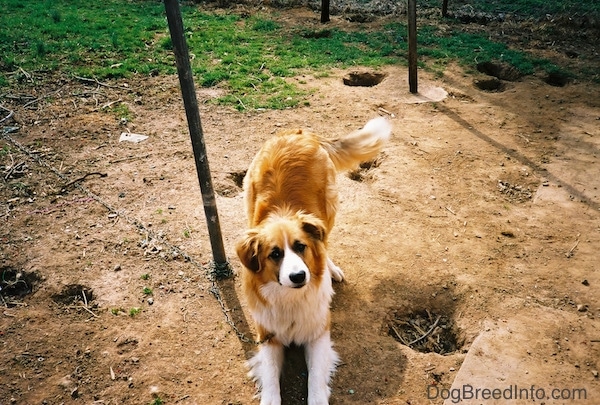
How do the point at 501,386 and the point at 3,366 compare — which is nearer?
the point at 501,386

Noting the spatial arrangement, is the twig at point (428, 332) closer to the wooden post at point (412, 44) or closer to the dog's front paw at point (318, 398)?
the dog's front paw at point (318, 398)

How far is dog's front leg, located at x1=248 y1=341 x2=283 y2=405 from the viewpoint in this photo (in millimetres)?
3180

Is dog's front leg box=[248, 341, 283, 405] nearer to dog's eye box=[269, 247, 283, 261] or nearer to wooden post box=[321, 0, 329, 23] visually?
dog's eye box=[269, 247, 283, 261]

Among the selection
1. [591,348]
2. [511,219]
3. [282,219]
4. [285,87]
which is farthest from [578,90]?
[282,219]

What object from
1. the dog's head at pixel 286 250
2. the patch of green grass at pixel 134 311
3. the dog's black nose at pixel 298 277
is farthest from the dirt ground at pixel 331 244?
the dog's black nose at pixel 298 277

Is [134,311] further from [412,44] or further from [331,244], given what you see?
[412,44]

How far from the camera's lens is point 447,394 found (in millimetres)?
3227

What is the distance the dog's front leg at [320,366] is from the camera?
3.16m

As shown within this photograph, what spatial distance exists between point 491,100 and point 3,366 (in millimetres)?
7179

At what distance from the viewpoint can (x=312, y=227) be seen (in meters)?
3.36

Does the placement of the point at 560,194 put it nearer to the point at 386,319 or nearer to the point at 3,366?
the point at 386,319

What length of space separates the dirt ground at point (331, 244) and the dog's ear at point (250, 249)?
2.75 feet

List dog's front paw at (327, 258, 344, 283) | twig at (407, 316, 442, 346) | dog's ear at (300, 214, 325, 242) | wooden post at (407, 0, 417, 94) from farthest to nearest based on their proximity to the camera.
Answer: wooden post at (407, 0, 417, 94) → dog's front paw at (327, 258, 344, 283) → twig at (407, 316, 442, 346) → dog's ear at (300, 214, 325, 242)

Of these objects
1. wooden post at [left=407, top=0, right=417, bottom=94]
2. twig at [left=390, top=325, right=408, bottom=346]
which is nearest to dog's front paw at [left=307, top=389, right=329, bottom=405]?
twig at [left=390, top=325, right=408, bottom=346]
